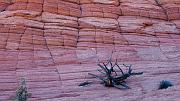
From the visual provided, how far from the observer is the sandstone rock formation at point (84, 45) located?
8094 mm

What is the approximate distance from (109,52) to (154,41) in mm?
1574

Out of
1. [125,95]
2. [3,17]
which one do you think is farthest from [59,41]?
[125,95]

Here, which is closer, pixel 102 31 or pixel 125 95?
pixel 125 95

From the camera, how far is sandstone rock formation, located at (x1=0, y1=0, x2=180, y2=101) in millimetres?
8094

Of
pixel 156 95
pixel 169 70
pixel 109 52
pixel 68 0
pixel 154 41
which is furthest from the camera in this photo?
pixel 68 0

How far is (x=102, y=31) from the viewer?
11.5 meters

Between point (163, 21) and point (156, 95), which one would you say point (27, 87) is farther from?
point (163, 21)

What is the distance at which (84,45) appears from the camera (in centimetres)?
1076

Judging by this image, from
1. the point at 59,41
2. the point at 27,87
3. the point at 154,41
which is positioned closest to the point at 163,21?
the point at 154,41

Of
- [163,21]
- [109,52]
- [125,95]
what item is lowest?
[125,95]

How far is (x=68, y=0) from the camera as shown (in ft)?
41.3

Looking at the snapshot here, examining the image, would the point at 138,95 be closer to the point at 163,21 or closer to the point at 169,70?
the point at 169,70

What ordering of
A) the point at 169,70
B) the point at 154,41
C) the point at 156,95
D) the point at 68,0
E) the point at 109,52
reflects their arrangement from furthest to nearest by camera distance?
the point at 68,0, the point at 154,41, the point at 109,52, the point at 169,70, the point at 156,95

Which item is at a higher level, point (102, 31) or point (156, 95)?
point (102, 31)
